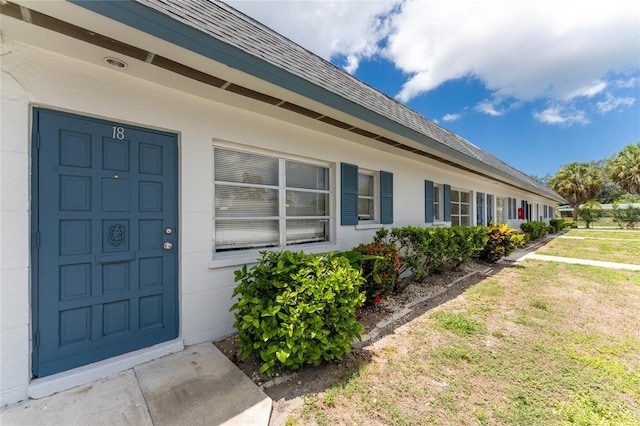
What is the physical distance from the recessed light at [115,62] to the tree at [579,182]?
4454 cm

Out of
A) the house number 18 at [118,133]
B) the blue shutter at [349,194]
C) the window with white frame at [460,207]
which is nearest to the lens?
the house number 18 at [118,133]

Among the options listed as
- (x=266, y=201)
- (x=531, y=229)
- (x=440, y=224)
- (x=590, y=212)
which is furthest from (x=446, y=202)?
(x=590, y=212)

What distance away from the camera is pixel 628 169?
27.6 meters

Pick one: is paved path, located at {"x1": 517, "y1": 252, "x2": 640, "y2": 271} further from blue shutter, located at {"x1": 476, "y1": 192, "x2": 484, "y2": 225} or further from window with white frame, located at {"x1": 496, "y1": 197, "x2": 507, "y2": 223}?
window with white frame, located at {"x1": 496, "y1": 197, "x2": 507, "y2": 223}

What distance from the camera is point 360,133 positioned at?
485 centimetres

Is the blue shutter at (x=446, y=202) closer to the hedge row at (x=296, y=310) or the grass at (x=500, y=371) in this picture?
the grass at (x=500, y=371)

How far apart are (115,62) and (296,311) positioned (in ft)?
9.91

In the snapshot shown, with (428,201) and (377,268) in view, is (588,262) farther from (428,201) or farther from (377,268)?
(377,268)

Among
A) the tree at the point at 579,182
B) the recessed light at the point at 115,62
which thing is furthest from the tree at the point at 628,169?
the recessed light at the point at 115,62

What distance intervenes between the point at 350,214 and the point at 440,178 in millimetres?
4538

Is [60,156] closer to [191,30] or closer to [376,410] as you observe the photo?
[191,30]

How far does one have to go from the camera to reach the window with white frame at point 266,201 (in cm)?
358

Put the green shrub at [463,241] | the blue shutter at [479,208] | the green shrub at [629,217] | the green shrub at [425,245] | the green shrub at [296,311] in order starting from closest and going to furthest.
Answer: the green shrub at [296,311] → the green shrub at [425,245] → the green shrub at [463,241] → the blue shutter at [479,208] → the green shrub at [629,217]

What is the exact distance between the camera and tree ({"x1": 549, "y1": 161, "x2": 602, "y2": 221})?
3170 centimetres
